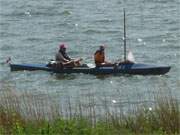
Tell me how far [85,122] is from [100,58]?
44.8 feet

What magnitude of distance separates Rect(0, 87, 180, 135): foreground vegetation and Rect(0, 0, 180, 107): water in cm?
594

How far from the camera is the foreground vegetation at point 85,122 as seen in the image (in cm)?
1217

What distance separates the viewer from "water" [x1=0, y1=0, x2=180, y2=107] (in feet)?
79.4

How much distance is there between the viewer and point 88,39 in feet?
110

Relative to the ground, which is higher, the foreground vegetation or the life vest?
the foreground vegetation

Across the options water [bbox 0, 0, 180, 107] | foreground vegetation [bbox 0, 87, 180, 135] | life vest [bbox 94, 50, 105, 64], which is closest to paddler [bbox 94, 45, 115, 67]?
life vest [bbox 94, 50, 105, 64]

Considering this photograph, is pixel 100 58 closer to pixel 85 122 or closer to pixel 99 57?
pixel 99 57

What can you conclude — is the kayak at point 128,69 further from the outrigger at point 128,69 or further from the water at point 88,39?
the water at point 88,39

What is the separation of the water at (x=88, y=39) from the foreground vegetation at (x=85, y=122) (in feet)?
19.5

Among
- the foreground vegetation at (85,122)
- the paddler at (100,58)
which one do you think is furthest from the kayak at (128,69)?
the foreground vegetation at (85,122)

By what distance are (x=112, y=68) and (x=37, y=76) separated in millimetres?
2671

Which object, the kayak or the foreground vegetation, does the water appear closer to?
the kayak

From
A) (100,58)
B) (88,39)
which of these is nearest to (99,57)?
(100,58)

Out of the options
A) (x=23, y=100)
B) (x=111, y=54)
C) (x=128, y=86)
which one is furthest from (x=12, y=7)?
(x=23, y=100)
